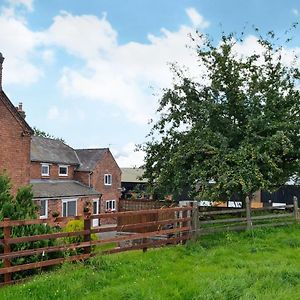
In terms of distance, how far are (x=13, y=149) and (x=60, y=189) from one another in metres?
9.53

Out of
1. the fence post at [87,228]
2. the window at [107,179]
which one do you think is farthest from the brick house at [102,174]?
the fence post at [87,228]

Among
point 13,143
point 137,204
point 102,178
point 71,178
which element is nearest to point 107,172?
point 102,178

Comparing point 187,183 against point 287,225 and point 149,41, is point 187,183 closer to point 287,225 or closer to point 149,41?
point 287,225

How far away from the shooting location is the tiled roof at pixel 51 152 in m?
34.7

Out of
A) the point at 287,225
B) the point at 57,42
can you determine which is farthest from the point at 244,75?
the point at 57,42

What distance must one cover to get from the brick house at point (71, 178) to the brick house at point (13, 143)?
4.89 meters

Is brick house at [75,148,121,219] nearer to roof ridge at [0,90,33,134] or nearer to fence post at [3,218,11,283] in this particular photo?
roof ridge at [0,90,33,134]

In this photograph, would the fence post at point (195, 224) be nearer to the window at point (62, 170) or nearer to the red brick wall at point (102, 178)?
the red brick wall at point (102, 178)

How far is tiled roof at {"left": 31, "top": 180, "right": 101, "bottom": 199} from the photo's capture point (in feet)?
100

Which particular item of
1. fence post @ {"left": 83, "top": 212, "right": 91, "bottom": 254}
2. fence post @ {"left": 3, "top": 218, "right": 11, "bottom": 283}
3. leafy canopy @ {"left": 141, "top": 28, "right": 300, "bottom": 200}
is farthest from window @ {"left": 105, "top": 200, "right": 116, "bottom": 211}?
fence post @ {"left": 3, "top": 218, "right": 11, "bottom": 283}

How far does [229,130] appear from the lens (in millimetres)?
16953

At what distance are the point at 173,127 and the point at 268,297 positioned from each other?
454 inches

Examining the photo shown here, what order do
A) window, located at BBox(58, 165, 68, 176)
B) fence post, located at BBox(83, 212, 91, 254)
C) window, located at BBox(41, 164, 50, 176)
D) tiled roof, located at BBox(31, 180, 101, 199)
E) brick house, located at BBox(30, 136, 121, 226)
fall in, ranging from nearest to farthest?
1. fence post, located at BBox(83, 212, 91, 254)
2. tiled roof, located at BBox(31, 180, 101, 199)
3. brick house, located at BBox(30, 136, 121, 226)
4. window, located at BBox(41, 164, 50, 176)
5. window, located at BBox(58, 165, 68, 176)

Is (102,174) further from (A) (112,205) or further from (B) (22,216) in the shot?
(B) (22,216)
